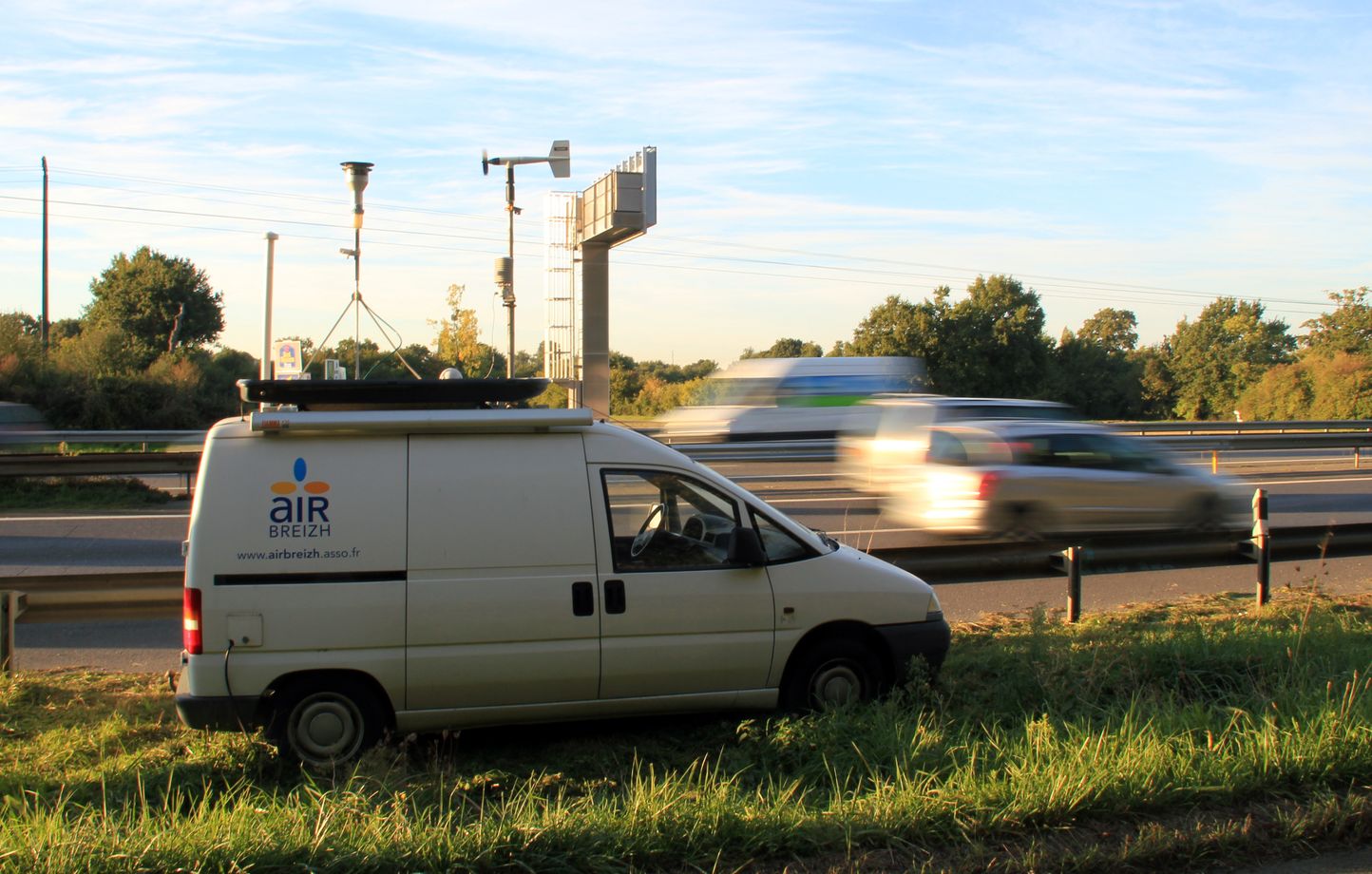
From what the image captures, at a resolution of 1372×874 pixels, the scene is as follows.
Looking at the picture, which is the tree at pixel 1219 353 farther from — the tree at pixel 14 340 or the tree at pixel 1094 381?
the tree at pixel 14 340

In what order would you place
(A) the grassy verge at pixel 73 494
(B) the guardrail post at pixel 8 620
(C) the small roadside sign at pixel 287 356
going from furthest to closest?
(C) the small roadside sign at pixel 287 356 → (A) the grassy verge at pixel 73 494 → (B) the guardrail post at pixel 8 620

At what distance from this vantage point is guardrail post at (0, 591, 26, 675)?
6.86 metres

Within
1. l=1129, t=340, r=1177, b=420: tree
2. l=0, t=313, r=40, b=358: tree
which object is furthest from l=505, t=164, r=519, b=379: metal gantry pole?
l=1129, t=340, r=1177, b=420: tree

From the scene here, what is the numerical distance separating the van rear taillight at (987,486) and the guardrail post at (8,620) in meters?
9.30

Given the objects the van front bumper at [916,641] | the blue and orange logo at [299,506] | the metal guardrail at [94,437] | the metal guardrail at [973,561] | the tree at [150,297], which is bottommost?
the van front bumper at [916,641]

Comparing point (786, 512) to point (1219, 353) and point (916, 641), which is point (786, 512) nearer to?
point (916, 641)

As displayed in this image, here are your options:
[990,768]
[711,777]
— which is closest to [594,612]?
[711,777]

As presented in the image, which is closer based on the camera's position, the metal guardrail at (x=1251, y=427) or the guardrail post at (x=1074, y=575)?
the guardrail post at (x=1074, y=575)

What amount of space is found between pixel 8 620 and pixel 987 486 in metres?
→ 9.45

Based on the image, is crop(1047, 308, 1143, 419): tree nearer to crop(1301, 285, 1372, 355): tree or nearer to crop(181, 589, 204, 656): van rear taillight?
crop(1301, 285, 1372, 355): tree

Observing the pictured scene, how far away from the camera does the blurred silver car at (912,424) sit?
44.8 feet

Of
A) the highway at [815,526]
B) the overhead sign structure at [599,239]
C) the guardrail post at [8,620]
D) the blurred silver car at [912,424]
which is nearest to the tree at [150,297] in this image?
the overhead sign structure at [599,239]

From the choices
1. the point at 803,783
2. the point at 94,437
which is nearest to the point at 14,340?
the point at 94,437

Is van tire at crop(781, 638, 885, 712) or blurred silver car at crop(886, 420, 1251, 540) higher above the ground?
blurred silver car at crop(886, 420, 1251, 540)
